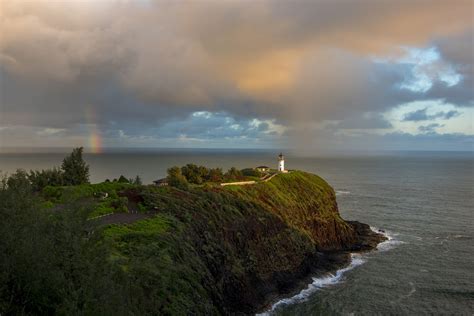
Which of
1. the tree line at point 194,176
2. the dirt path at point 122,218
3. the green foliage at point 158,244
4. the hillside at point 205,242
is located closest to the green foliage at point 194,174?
the tree line at point 194,176

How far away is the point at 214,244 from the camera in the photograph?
44.1m

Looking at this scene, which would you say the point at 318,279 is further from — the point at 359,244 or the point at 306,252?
the point at 359,244

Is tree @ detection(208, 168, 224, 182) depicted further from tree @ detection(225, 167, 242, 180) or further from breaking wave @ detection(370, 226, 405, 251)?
breaking wave @ detection(370, 226, 405, 251)

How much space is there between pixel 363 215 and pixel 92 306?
Answer: 304 feet

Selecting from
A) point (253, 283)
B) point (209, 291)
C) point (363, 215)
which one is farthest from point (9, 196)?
point (363, 215)

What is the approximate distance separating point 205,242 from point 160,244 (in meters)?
9.59

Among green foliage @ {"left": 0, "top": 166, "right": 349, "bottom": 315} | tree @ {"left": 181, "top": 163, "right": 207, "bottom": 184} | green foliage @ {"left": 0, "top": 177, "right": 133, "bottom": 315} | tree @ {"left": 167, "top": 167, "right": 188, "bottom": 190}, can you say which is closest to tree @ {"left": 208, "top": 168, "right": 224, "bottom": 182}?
green foliage @ {"left": 0, "top": 166, "right": 349, "bottom": 315}

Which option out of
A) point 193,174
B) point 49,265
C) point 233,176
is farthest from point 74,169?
point 49,265

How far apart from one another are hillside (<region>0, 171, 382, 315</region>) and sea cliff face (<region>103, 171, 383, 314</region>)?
120 millimetres

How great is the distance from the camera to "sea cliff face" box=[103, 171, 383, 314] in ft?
99.8

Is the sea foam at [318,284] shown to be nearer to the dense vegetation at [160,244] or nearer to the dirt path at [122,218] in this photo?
the dense vegetation at [160,244]

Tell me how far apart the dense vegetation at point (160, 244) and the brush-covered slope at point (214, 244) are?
14cm

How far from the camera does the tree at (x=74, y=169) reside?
71.2 meters

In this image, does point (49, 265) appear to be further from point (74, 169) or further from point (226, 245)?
point (74, 169)
